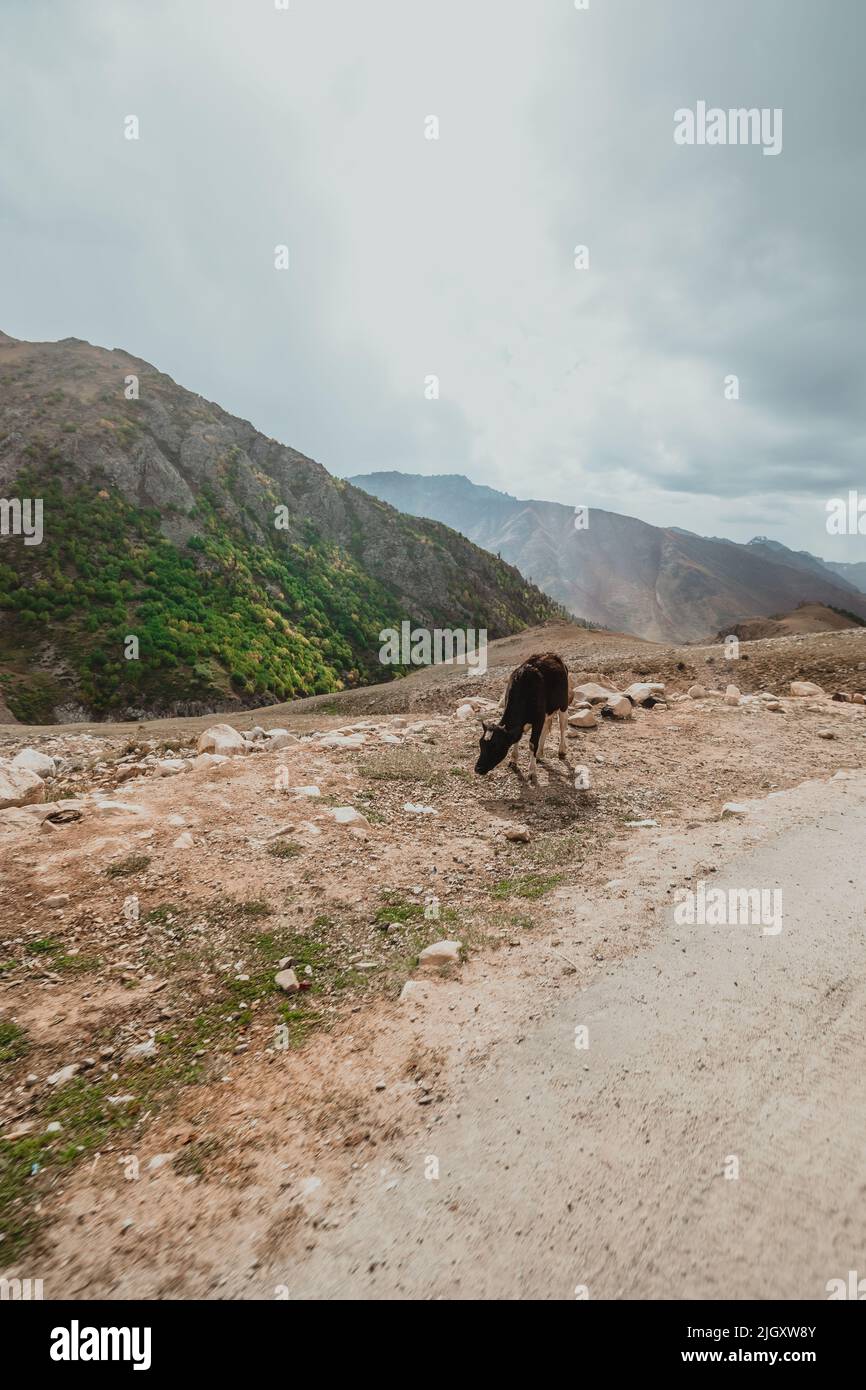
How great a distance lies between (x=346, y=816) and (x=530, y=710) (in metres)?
4.08

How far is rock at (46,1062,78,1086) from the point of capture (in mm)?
3354

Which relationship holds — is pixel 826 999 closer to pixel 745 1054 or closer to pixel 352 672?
pixel 745 1054

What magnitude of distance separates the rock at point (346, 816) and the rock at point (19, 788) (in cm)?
410

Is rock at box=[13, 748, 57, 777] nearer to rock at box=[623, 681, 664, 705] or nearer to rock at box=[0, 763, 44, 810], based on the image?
rock at box=[0, 763, 44, 810]

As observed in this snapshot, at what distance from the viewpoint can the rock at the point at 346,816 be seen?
7.47m

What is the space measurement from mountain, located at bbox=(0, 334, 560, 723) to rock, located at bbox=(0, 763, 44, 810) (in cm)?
3249

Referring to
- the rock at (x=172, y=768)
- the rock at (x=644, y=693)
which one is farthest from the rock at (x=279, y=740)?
the rock at (x=644, y=693)

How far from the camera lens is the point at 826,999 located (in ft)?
12.5

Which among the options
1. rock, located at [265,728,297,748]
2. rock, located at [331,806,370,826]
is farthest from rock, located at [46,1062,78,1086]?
rock, located at [265,728,297,748]

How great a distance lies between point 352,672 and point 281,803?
50397mm

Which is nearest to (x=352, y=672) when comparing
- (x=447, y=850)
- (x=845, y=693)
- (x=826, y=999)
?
(x=845, y=693)

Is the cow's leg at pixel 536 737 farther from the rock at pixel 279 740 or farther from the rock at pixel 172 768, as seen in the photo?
the rock at pixel 172 768

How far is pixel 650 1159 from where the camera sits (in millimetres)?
2721

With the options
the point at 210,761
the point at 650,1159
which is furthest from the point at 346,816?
the point at 650,1159
